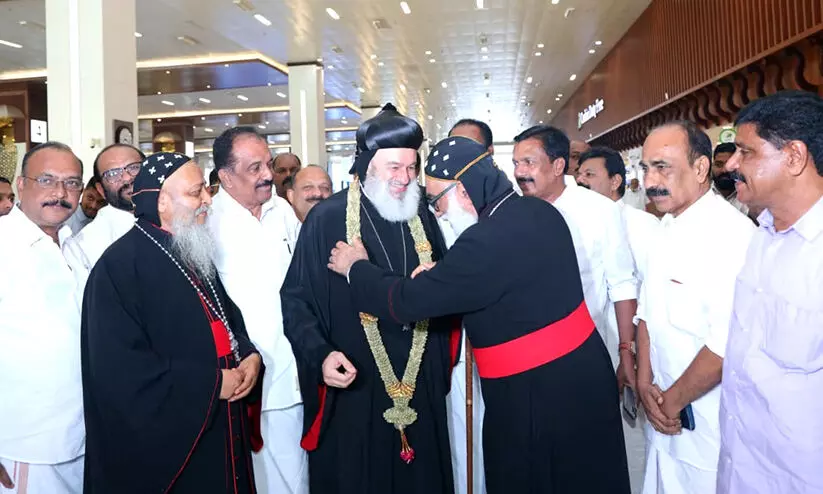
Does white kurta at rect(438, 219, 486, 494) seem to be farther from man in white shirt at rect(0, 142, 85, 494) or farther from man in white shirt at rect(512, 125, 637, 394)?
man in white shirt at rect(0, 142, 85, 494)

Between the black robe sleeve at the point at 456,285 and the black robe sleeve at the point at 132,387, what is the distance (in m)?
0.73

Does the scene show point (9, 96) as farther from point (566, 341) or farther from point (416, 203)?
point (566, 341)

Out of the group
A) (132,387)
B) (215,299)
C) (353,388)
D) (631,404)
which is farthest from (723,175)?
(132,387)

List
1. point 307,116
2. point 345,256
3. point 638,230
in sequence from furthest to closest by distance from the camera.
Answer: point 307,116 < point 638,230 < point 345,256

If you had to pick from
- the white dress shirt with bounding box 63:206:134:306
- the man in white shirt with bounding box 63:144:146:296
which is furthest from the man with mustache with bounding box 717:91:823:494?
the man in white shirt with bounding box 63:144:146:296

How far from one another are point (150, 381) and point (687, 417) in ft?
6.02

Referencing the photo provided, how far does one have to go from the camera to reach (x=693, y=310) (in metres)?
2.25

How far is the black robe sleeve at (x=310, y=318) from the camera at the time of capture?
7.79 feet

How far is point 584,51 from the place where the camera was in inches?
583

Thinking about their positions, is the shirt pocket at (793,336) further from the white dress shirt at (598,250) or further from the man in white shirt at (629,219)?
the man in white shirt at (629,219)

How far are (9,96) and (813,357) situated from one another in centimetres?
1402

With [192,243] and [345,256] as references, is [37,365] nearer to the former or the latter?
[192,243]

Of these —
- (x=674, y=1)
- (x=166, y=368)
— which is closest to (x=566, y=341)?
(x=166, y=368)

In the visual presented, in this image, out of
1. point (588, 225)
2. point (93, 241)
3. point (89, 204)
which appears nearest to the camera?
point (93, 241)
